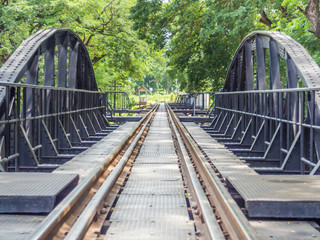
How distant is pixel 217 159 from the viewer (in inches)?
299

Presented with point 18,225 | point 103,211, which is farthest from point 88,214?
point 18,225

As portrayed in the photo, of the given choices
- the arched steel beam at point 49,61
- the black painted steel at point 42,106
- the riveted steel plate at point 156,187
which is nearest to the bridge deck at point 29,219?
the black painted steel at point 42,106

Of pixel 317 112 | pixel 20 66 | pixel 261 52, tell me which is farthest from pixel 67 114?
pixel 317 112

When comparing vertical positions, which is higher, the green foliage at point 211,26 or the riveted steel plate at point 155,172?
the green foliage at point 211,26

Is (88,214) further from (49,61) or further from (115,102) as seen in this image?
(115,102)

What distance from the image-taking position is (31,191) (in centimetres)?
407

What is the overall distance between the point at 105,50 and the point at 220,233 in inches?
1041

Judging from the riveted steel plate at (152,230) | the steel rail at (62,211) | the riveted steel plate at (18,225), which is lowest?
the riveted steel plate at (152,230)

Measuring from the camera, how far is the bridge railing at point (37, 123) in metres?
6.38

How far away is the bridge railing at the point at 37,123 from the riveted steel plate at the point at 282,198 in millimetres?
3719

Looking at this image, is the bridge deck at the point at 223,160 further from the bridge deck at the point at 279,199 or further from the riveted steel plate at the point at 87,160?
the riveted steel plate at the point at 87,160

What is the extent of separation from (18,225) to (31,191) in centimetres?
63

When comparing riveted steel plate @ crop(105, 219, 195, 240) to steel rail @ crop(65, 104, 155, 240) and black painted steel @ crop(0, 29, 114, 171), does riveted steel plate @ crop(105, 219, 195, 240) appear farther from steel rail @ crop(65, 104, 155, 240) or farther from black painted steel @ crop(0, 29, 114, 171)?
black painted steel @ crop(0, 29, 114, 171)

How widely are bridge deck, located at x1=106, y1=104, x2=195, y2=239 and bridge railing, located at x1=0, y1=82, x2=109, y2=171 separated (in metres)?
2.07
